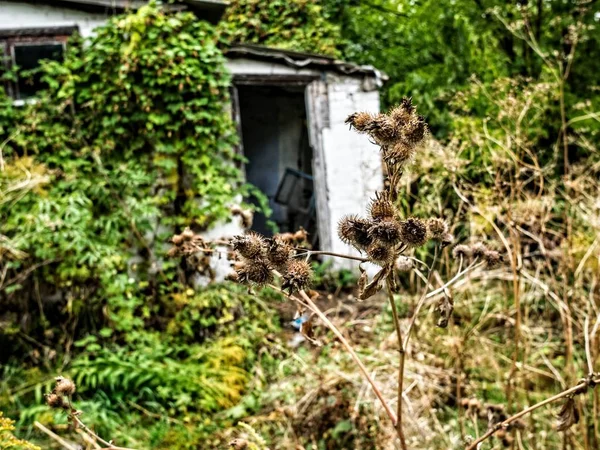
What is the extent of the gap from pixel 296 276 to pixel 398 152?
34 cm

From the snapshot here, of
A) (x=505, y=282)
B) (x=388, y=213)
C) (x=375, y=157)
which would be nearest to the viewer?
(x=388, y=213)

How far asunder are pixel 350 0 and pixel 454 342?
30.2 feet

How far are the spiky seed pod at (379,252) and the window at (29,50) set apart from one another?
592 cm

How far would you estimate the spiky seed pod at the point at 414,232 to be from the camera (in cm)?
115

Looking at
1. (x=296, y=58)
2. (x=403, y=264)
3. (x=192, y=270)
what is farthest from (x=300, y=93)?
(x=403, y=264)

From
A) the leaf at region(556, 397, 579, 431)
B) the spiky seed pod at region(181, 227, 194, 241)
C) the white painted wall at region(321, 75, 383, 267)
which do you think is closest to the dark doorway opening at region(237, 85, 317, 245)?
the white painted wall at region(321, 75, 383, 267)

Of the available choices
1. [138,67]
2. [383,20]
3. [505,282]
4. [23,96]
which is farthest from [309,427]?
[383,20]

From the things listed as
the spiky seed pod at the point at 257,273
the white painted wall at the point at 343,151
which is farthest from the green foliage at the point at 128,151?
the spiky seed pod at the point at 257,273

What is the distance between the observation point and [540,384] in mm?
4246

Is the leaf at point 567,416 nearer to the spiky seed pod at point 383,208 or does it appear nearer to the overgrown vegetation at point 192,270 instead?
the spiky seed pod at point 383,208

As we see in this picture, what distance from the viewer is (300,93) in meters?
10.3

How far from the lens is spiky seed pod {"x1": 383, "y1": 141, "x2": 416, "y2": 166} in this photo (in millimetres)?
1188

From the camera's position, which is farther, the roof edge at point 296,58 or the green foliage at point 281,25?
the green foliage at point 281,25

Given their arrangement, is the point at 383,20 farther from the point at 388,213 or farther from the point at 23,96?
the point at 388,213
